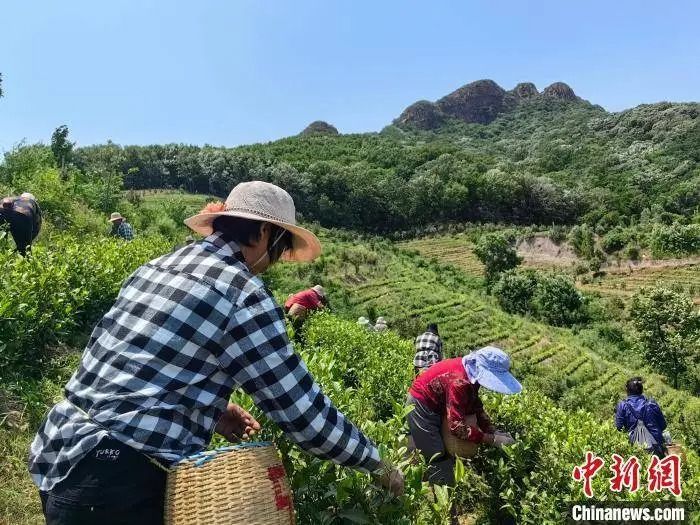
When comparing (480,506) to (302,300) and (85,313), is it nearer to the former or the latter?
(85,313)

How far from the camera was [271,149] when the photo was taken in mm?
87062

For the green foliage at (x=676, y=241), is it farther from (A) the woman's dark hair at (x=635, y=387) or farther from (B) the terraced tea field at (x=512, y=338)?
(A) the woman's dark hair at (x=635, y=387)

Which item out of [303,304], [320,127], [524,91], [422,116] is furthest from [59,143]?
[524,91]

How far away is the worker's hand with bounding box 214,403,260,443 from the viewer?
6.62 ft

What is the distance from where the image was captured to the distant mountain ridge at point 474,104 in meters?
154

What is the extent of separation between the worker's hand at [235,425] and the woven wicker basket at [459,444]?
1.86 m

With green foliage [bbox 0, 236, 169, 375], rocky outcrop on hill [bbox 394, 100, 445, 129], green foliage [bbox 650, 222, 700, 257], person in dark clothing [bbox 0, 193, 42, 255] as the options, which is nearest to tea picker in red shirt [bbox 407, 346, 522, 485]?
green foliage [bbox 0, 236, 169, 375]

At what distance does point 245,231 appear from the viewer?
174 centimetres

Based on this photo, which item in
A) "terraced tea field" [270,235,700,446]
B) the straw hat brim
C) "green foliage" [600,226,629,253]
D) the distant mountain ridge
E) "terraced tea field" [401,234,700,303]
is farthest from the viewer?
the distant mountain ridge

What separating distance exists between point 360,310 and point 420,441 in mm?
26276

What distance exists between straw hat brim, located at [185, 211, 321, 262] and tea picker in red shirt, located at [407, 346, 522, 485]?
1847 mm

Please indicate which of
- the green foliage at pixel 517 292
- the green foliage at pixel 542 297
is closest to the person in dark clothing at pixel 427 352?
the green foliage at pixel 542 297

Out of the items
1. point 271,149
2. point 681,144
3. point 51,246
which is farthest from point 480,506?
point 681,144

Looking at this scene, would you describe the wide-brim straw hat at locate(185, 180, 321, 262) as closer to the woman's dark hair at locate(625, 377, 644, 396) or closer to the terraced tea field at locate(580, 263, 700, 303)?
the woman's dark hair at locate(625, 377, 644, 396)
